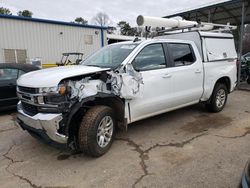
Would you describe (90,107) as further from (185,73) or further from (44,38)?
(44,38)

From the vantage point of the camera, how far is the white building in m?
12.5

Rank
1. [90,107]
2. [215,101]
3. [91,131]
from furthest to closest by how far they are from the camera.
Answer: [215,101] → [90,107] → [91,131]

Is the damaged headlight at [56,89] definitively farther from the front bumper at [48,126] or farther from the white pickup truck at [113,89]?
the front bumper at [48,126]

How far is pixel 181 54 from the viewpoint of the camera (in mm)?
5266

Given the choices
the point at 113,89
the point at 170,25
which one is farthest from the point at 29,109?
the point at 170,25

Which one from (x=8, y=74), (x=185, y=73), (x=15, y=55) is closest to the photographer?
(x=185, y=73)

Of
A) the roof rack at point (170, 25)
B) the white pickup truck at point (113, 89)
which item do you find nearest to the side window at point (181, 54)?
the white pickup truck at point (113, 89)

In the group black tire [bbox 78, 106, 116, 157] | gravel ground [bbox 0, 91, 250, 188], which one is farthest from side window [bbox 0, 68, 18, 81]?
black tire [bbox 78, 106, 116, 157]

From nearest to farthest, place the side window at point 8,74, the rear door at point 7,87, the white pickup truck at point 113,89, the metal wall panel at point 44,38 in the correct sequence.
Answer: the white pickup truck at point 113,89
the rear door at point 7,87
the side window at point 8,74
the metal wall panel at point 44,38

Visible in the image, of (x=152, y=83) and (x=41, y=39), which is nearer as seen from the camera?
(x=152, y=83)

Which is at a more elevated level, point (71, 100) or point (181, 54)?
point (181, 54)

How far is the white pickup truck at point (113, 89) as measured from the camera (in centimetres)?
342

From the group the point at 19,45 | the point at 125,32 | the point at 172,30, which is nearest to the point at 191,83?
the point at 172,30

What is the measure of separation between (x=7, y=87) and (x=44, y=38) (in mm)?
8083
